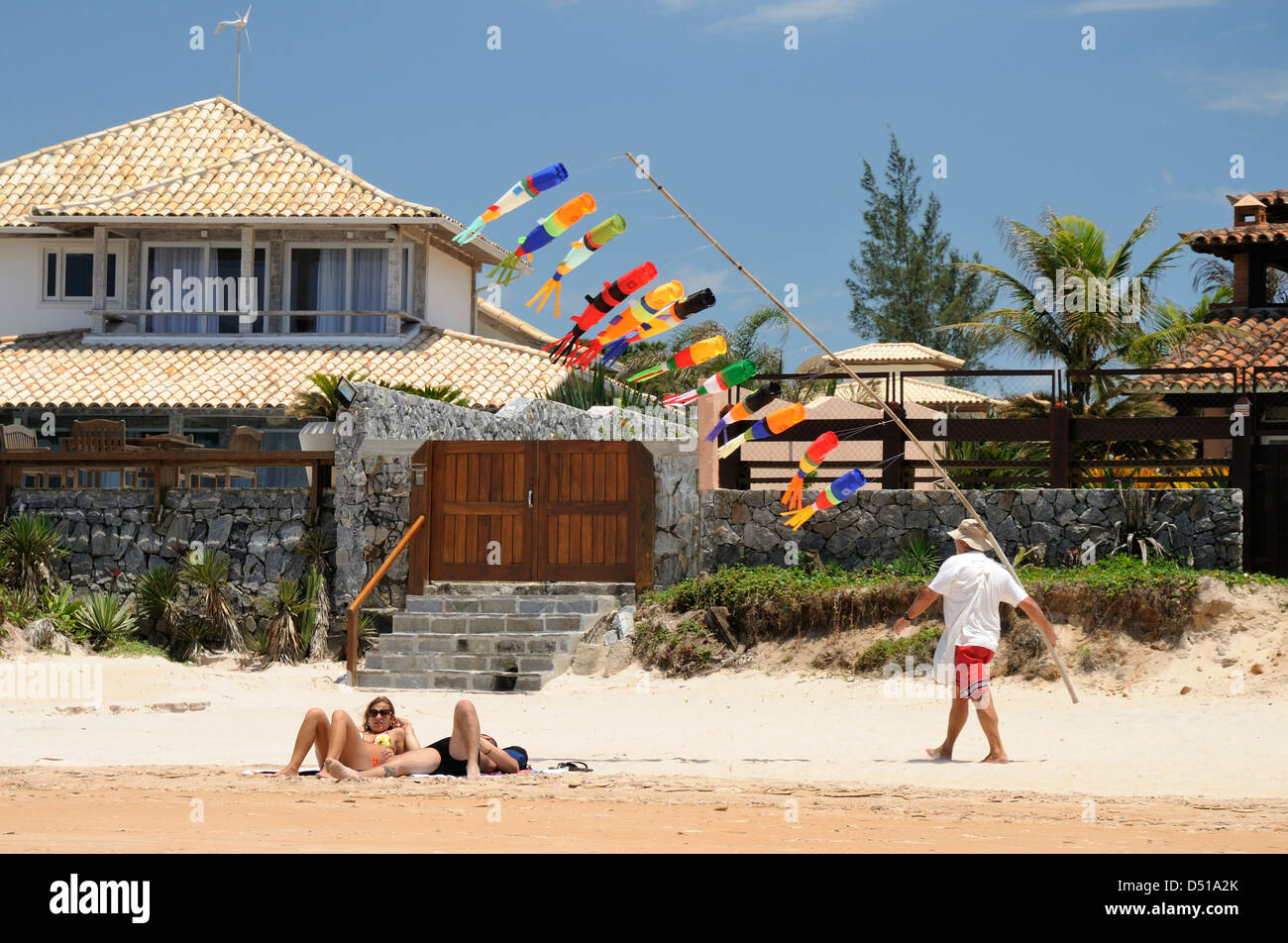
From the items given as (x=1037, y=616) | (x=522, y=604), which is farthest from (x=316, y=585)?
(x=1037, y=616)

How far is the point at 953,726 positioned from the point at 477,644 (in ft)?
21.8

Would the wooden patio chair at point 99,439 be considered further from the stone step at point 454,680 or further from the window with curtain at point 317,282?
the window with curtain at point 317,282

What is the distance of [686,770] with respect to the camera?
10531mm

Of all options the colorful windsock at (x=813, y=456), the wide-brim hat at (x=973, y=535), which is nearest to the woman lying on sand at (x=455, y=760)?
the wide-brim hat at (x=973, y=535)

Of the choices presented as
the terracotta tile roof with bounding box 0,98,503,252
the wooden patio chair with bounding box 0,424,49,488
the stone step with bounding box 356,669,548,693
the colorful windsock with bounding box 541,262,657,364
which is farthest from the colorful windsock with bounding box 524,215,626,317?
the terracotta tile roof with bounding box 0,98,503,252

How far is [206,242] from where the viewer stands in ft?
86.4

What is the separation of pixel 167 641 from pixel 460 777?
877cm

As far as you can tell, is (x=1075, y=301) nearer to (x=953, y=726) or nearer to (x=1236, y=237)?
(x=1236, y=237)

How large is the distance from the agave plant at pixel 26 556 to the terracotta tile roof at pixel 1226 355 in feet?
47.9

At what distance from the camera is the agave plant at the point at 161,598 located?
17344 mm

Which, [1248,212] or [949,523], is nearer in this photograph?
[949,523]

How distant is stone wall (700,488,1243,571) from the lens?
634 inches
